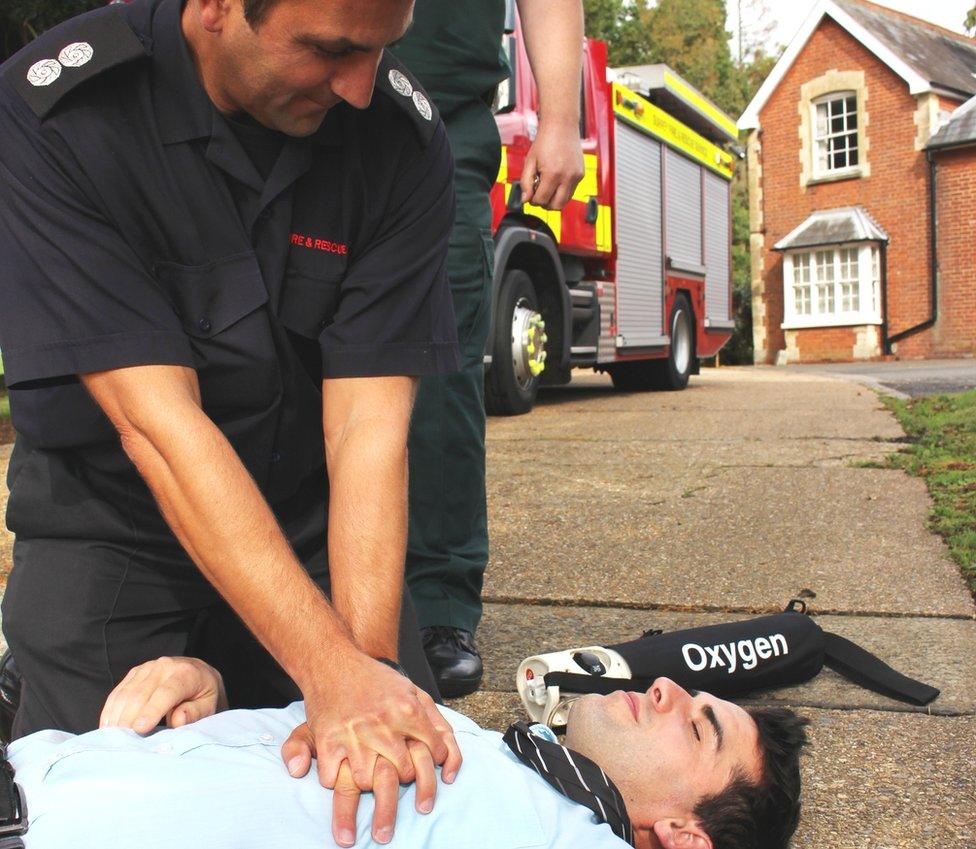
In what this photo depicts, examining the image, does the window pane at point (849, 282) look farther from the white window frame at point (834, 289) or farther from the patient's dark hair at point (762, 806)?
the patient's dark hair at point (762, 806)

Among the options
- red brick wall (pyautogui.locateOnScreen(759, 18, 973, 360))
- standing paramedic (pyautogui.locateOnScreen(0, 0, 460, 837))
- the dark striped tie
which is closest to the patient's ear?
the dark striped tie

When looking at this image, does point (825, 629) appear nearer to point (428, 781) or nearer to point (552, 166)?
point (552, 166)

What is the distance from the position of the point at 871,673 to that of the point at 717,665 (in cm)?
36

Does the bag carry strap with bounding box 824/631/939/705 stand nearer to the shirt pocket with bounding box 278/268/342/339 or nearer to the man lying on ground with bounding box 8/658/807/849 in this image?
the man lying on ground with bounding box 8/658/807/849

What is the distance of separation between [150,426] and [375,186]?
67cm

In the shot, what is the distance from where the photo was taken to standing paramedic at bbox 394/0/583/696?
8.58 feet

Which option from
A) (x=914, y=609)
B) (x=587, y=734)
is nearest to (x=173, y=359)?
(x=587, y=734)

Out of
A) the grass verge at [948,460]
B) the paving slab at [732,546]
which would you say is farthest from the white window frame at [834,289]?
the paving slab at [732,546]

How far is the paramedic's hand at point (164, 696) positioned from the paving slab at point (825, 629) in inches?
36.3

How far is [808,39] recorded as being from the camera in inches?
1052

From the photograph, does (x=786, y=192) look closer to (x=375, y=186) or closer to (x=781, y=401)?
(x=781, y=401)

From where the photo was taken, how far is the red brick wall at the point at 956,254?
24.4m

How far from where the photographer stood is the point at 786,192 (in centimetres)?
2727

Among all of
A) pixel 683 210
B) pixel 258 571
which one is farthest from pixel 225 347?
pixel 683 210
